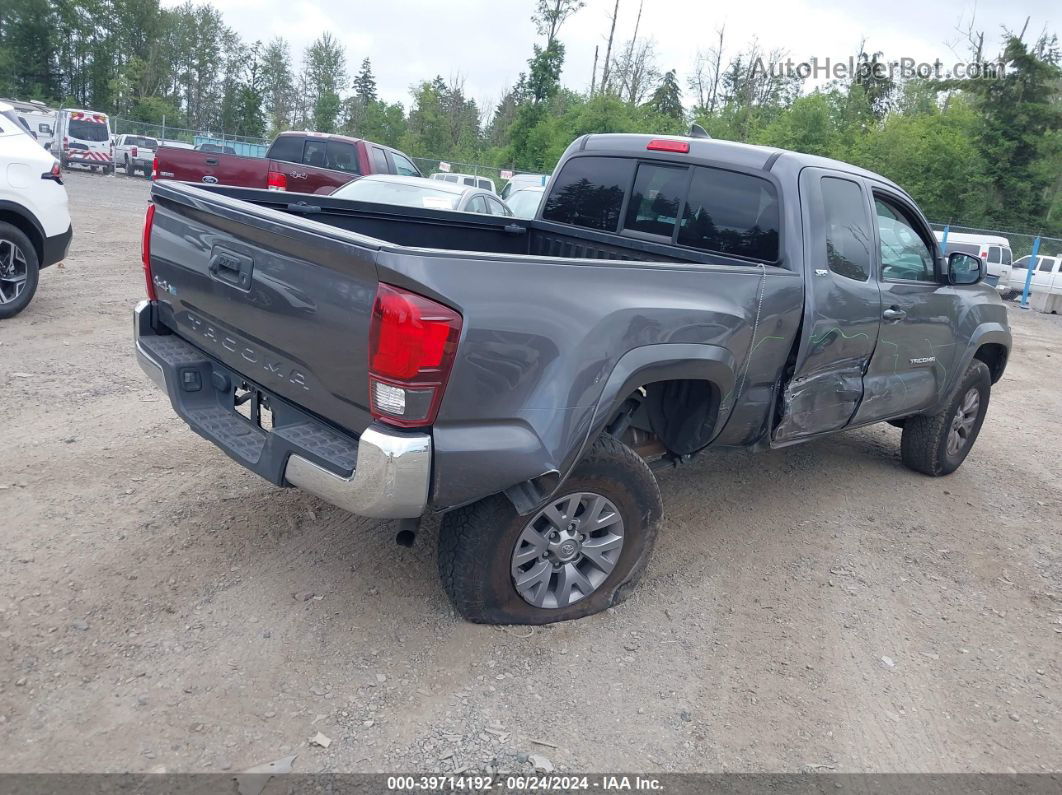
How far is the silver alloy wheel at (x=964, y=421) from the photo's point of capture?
19.6ft

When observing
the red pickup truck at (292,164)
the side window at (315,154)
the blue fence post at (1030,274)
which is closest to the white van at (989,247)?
the blue fence post at (1030,274)

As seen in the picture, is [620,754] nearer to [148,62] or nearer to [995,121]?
[995,121]

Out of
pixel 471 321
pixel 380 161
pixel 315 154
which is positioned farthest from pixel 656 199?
pixel 315 154

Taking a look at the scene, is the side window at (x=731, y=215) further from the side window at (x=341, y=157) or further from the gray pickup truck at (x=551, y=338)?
the side window at (x=341, y=157)

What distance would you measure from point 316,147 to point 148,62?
190 feet

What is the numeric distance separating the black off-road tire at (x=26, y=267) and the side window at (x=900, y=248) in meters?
6.65

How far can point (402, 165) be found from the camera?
15570 mm

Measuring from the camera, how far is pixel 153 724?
2.75 meters

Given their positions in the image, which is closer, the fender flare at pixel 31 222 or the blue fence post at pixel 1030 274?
the fender flare at pixel 31 222

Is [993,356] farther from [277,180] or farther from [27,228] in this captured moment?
[277,180]

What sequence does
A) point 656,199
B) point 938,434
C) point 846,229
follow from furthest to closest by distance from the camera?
point 938,434, point 656,199, point 846,229

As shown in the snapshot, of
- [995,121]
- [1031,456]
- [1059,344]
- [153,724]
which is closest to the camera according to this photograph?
[153,724]

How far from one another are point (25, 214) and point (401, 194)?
3.65 metres

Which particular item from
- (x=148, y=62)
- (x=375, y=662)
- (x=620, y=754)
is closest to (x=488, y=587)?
(x=375, y=662)
